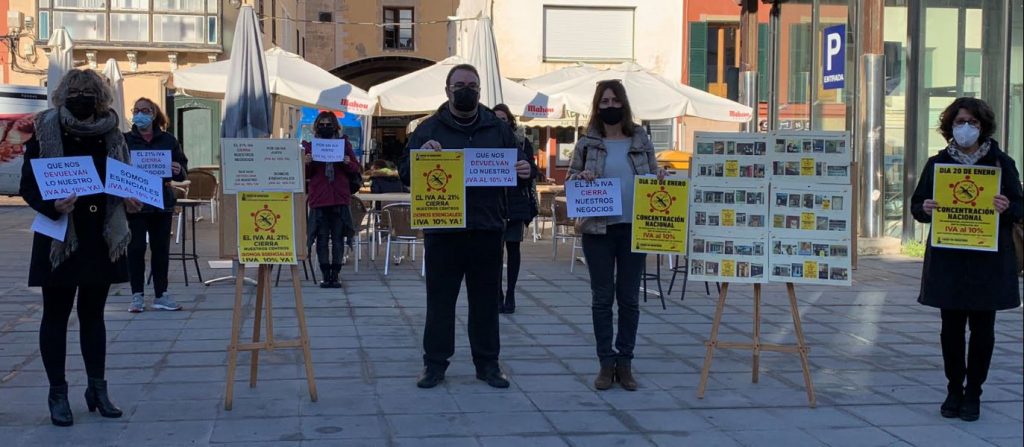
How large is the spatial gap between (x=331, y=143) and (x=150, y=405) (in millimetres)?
4775

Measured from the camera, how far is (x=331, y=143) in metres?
9.98

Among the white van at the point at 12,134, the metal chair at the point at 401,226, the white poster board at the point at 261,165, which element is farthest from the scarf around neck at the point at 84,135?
the white van at the point at 12,134

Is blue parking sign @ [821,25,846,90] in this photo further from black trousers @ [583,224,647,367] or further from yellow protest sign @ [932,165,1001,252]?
black trousers @ [583,224,647,367]

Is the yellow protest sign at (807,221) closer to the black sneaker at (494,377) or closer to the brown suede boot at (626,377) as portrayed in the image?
the brown suede boot at (626,377)

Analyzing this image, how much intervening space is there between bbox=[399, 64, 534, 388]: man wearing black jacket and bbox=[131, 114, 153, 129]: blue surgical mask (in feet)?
11.6

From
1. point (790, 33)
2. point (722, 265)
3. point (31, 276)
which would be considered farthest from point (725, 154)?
point (790, 33)

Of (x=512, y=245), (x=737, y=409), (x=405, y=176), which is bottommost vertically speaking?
(x=737, y=409)

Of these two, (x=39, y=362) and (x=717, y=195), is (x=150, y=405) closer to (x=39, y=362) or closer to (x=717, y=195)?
(x=39, y=362)

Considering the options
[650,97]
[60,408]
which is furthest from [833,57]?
[60,408]

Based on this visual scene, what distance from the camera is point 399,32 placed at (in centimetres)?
4328

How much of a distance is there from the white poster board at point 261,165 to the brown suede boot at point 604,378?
6.74 feet

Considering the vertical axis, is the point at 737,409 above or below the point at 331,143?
below

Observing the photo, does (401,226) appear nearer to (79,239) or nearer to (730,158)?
(730,158)

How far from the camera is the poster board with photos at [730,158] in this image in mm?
5988
